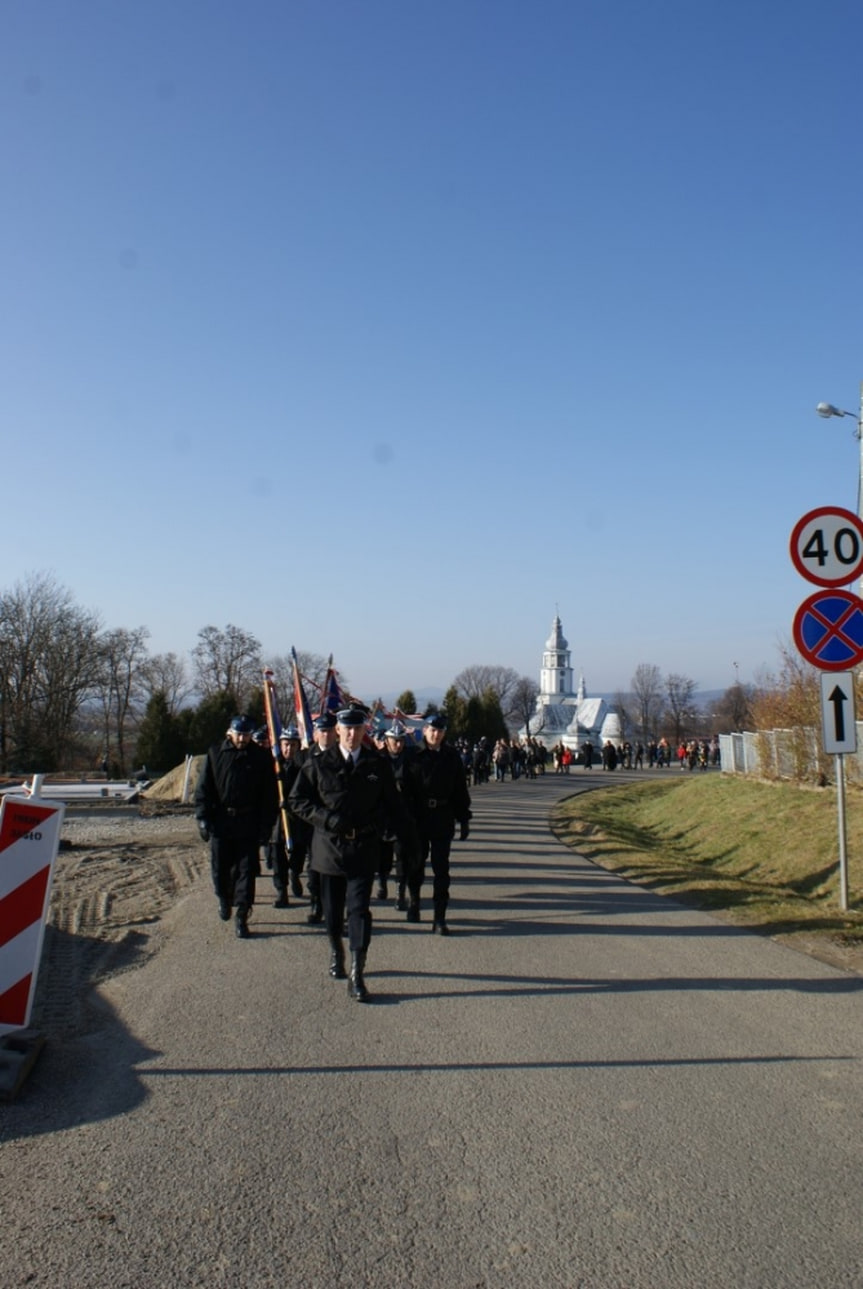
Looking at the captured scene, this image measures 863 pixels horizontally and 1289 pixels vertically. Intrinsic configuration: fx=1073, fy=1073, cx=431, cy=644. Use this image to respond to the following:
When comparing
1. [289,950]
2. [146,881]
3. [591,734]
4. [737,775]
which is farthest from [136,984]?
[591,734]

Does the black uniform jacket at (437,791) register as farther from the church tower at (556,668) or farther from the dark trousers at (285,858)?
the church tower at (556,668)

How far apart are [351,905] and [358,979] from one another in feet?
1.78

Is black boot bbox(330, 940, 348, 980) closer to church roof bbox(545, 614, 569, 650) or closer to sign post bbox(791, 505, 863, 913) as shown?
sign post bbox(791, 505, 863, 913)

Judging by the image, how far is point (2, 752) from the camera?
49.2m

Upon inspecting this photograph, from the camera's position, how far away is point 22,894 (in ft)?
19.4

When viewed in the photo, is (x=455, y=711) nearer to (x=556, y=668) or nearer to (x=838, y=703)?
(x=838, y=703)

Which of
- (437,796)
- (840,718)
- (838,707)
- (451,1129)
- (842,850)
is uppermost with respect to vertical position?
(838,707)

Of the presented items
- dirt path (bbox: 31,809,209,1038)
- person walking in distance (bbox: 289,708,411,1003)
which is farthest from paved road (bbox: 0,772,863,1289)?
person walking in distance (bbox: 289,708,411,1003)

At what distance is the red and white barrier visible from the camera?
19.1 feet

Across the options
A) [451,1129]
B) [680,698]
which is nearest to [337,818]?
[451,1129]

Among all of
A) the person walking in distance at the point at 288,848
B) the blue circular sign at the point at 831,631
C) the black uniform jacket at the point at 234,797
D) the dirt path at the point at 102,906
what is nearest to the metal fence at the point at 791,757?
the blue circular sign at the point at 831,631

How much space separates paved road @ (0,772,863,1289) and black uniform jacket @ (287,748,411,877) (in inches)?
33.9

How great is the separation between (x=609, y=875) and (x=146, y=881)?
18.9 ft

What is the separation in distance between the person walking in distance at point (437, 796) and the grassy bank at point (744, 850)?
2740 mm
